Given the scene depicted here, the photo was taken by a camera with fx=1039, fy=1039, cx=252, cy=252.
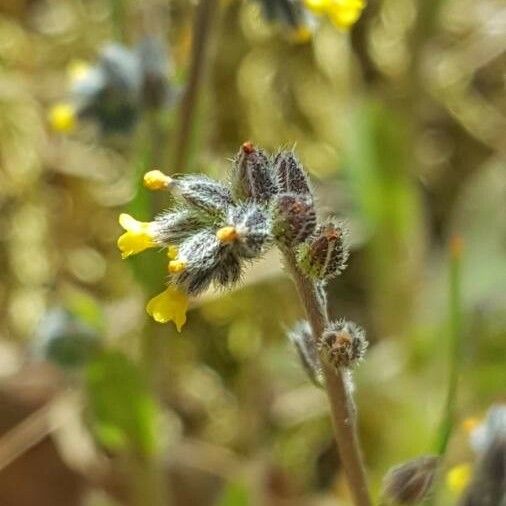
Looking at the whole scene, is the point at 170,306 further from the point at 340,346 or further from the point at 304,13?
the point at 304,13

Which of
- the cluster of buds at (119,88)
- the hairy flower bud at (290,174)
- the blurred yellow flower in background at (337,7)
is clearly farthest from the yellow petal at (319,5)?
the hairy flower bud at (290,174)

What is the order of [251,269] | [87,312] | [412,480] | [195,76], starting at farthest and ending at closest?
[251,269]
[87,312]
[195,76]
[412,480]

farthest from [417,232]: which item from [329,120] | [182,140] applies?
[182,140]

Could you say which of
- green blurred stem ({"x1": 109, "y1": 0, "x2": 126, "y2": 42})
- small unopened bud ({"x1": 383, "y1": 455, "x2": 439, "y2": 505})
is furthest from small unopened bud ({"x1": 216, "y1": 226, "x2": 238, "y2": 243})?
green blurred stem ({"x1": 109, "y1": 0, "x2": 126, "y2": 42})

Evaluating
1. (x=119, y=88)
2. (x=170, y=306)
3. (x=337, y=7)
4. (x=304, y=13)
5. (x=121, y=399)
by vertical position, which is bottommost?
(x=170, y=306)

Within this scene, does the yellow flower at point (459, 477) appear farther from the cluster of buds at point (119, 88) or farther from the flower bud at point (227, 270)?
the cluster of buds at point (119, 88)

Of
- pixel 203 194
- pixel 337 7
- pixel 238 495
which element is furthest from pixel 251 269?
pixel 203 194
